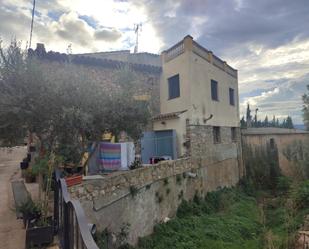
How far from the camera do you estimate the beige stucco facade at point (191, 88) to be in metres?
13.3

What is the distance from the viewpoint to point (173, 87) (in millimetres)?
14523

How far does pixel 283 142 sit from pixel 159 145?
539 inches

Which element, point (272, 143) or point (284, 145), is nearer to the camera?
point (272, 143)

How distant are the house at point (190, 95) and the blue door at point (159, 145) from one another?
0.06 meters

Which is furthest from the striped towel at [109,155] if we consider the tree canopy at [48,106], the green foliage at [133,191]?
the tree canopy at [48,106]

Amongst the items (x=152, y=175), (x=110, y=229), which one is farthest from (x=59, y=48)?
(x=110, y=229)

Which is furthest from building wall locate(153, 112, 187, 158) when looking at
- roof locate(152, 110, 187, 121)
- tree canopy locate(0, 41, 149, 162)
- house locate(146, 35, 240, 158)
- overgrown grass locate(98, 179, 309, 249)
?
tree canopy locate(0, 41, 149, 162)

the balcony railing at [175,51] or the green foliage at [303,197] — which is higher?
the balcony railing at [175,51]

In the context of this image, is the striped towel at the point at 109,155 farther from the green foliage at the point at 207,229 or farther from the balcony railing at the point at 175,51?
the balcony railing at the point at 175,51

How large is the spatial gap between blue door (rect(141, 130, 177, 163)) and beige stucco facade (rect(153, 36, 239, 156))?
0.30 m

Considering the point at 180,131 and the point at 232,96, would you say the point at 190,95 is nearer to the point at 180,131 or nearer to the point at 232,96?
the point at 180,131

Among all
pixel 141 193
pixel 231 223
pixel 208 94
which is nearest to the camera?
pixel 141 193

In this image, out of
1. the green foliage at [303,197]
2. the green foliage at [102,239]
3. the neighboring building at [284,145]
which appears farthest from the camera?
the neighboring building at [284,145]

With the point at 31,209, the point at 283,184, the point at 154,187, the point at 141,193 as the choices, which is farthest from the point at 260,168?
the point at 31,209
